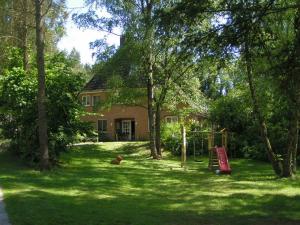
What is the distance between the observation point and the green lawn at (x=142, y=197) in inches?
444

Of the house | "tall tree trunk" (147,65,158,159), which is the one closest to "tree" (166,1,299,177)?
"tall tree trunk" (147,65,158,159)

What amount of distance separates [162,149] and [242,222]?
90.2 ft

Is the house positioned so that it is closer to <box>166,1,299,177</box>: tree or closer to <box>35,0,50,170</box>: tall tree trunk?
<box>35,0,50,170</box>: tall tree trunk

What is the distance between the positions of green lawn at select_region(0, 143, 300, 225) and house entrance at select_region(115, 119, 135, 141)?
30506 mm

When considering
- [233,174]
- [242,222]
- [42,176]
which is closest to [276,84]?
[242,222]

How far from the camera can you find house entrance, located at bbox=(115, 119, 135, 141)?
55.2 metres

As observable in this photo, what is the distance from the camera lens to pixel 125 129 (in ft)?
185

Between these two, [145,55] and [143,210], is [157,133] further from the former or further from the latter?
[143,210]

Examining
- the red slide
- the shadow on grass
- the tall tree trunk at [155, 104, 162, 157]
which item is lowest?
the shadow on grass

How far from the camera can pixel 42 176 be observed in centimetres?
1950

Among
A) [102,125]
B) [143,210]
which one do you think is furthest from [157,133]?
[143,210]

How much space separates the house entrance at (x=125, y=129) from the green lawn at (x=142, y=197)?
30506 mm

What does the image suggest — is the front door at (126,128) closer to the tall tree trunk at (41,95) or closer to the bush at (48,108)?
the bush at (48,108)

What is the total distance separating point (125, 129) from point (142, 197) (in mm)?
41267
